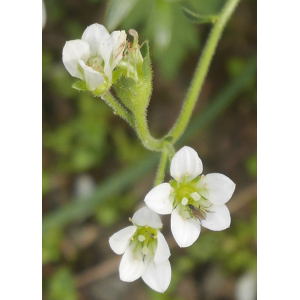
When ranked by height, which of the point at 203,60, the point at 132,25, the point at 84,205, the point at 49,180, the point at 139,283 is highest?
the point at 132,25

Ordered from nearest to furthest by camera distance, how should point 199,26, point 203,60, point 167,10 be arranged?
point 203,60
point 167,10
point 199,26

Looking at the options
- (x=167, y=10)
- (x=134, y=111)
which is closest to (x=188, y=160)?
(x=134, y=111)

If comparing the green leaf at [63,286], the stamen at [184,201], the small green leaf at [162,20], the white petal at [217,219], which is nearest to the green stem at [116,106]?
the stamen at [184,201]

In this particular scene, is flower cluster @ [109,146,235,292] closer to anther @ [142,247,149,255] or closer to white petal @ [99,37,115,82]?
anther @ [142,247,149,255]

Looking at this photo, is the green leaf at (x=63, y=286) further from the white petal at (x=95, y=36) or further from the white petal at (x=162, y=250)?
the white petal at (x=95, y=36)

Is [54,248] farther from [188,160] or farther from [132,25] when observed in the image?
[188,160]

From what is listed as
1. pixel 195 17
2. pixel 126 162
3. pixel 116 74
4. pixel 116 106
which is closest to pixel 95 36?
pixel 116 74
